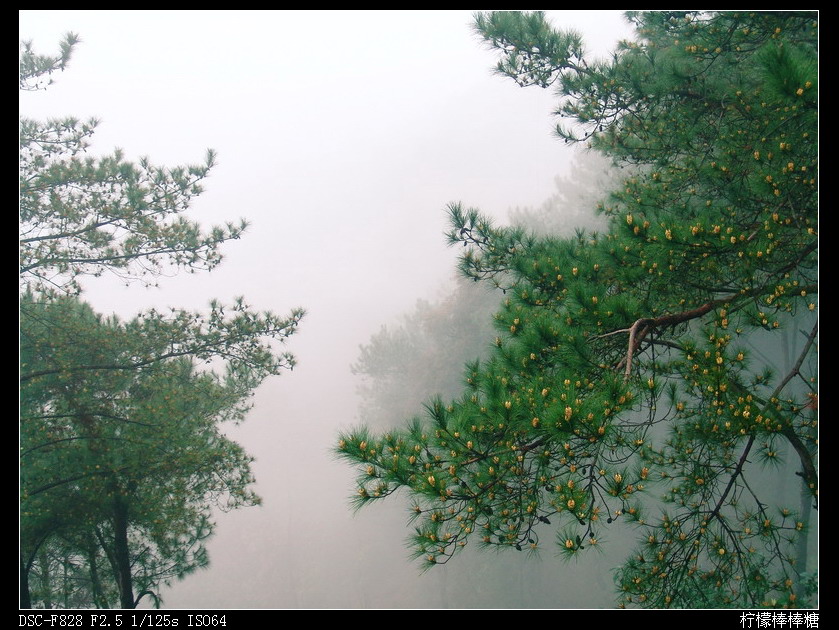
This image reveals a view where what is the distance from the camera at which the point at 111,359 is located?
18.0 ft

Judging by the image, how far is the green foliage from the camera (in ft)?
6.33

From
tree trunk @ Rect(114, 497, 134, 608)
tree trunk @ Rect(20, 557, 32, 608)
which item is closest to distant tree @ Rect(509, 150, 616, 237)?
tree trunk @ Rect(114, 497, 134, 608)

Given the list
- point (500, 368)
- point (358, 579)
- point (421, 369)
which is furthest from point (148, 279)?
point (358, 579)

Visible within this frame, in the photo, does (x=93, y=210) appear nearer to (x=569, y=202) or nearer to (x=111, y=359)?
(x=111, y=359)

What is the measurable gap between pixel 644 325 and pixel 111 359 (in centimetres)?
534

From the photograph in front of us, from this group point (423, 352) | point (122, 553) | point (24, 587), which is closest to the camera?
point (24, 587)

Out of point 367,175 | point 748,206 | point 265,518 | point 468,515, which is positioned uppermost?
point 367,175

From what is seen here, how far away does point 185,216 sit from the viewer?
18.4 ft

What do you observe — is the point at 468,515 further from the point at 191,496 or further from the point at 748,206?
the point at 191,496

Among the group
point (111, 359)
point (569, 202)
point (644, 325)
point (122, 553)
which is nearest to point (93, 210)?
point (111, 359)

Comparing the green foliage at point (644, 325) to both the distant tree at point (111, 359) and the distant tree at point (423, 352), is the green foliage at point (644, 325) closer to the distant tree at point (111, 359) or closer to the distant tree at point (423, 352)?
the distant tree at point (111, 359)
